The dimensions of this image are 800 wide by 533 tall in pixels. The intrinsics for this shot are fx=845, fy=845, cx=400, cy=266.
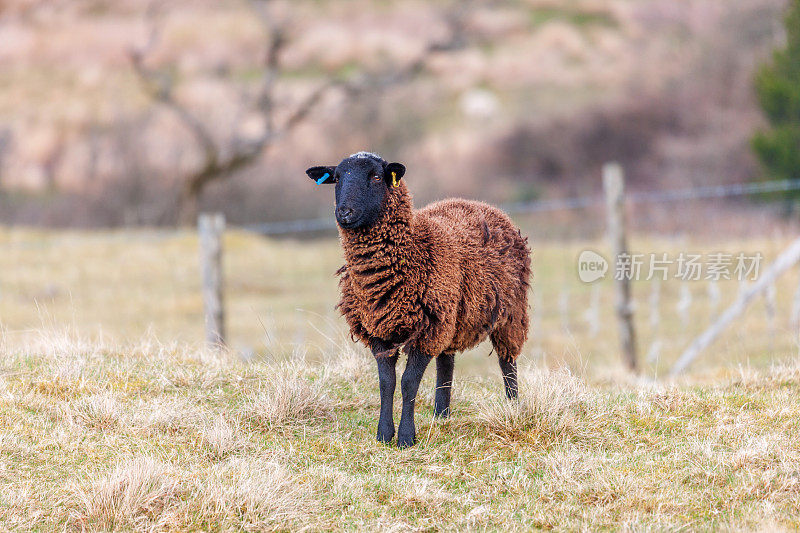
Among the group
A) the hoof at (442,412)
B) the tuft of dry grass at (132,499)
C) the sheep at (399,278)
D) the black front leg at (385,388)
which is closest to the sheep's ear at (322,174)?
the sheep at (399,278)

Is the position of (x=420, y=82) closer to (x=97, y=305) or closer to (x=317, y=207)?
(x=317, y=207)

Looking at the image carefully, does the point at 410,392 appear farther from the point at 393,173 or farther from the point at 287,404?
the point at 393,173

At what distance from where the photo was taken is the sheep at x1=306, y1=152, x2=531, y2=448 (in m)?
5.20

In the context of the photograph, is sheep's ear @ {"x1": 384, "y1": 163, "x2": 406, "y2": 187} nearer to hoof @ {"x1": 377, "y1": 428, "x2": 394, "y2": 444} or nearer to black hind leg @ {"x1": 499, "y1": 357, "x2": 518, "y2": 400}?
hoof @ {"x1": 377, "y1": 428, "x2": 394, "y2": 444}

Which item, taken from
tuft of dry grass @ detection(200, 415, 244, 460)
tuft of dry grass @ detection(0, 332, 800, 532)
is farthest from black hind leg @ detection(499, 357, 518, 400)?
tuft of dry grass @ detection(200, 415, 244, 460)

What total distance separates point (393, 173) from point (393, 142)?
41.1 m

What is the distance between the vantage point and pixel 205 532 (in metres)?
4.21

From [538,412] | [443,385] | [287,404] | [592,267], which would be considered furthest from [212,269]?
[538,412]

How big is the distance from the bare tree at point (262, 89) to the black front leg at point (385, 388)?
27.6 metres

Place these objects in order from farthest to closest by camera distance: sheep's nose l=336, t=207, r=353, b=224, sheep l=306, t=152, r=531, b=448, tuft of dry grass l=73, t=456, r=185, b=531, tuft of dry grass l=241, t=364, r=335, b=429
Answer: tuft of dry grass l=241, t=364, r=335, b=429 < sheep l=306, t=152, r=531, b=448 < sheep's nose l=336, t=207, r=353, b=224 < tuft of dry grass l=73, t=456, r=185, b=531

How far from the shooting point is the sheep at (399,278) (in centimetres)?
520

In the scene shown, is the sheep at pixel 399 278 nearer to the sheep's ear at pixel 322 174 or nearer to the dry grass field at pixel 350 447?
the sheep's ear at pixel 322 174

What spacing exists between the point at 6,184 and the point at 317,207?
17632mm

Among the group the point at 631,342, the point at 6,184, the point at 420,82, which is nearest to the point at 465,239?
the point at 631,342
